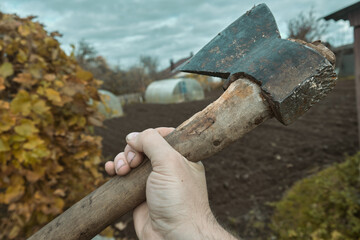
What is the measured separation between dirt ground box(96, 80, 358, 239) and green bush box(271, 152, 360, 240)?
0.74 ft

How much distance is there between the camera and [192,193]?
117cm

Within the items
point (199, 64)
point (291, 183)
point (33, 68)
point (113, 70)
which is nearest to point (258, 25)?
point (199, 64)

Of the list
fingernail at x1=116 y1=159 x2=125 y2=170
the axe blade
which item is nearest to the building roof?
the axe blade

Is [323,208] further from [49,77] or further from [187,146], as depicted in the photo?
[49,77]

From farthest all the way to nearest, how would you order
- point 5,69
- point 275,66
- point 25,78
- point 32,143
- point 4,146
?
1. point 25,78
2. point 5,69
3. point 32,143
4. point 4,146
5. point 275,66

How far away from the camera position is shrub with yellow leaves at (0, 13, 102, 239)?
1.83 meters

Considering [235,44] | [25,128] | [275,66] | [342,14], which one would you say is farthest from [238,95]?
[342,14]

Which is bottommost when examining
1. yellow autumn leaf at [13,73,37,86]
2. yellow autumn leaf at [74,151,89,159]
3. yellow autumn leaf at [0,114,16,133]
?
yellow autumn leaf at [74,151,89,159]

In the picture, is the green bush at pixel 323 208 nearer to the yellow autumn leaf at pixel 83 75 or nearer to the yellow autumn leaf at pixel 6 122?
the yellow autumn leaf at pixel 83 75

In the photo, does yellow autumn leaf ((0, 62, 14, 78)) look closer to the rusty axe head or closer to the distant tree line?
the rusty axe head

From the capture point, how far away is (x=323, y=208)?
3.59 m

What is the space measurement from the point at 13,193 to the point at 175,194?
145cm

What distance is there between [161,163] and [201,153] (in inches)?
7.0

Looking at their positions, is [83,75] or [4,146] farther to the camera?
[83,75]
